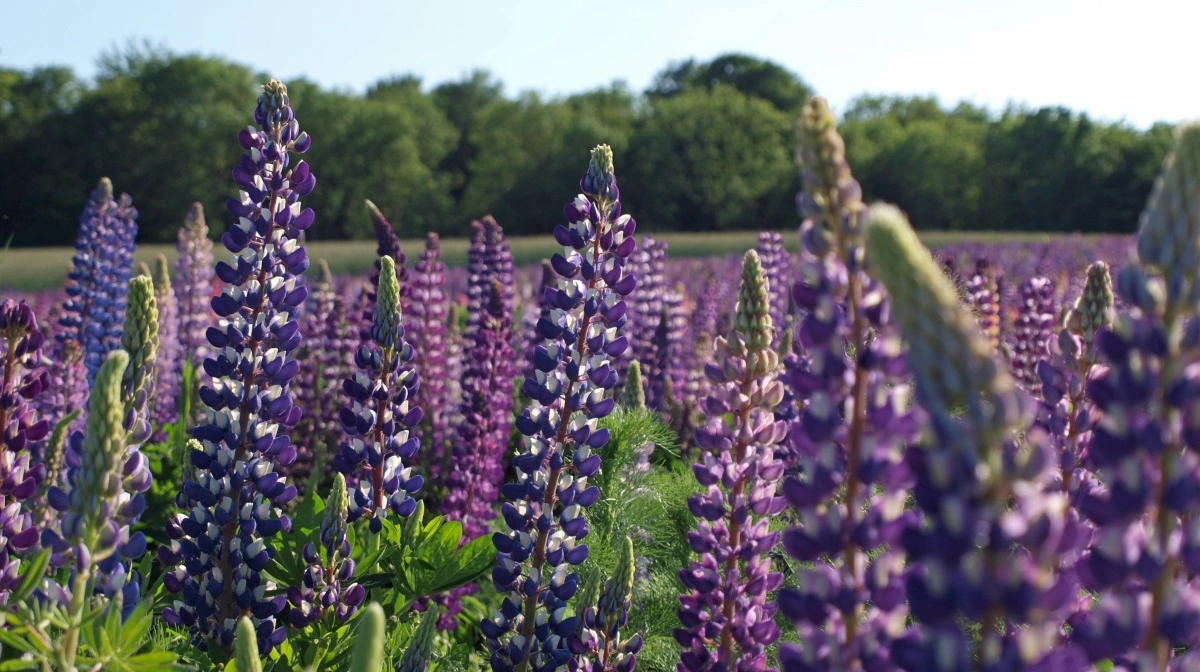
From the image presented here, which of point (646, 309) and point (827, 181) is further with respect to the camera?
point (646, 309)

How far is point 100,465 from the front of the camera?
1.54 m

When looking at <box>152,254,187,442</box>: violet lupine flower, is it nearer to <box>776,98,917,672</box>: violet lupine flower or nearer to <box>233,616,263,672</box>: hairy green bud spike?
<box>233,616,263,672</box>: hairy green bud spike

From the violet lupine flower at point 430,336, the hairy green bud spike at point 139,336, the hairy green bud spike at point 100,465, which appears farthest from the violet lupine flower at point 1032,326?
the hairy green bud spike at point 100,465

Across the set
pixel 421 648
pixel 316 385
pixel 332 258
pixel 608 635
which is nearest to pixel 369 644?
pixel 421 648

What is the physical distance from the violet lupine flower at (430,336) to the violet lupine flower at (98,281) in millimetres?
1604

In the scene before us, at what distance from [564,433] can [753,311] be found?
81 centimetres

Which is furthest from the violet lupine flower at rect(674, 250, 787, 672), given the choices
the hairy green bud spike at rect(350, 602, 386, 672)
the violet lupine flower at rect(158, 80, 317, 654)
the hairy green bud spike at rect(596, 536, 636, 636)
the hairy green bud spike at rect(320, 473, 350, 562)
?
the violet lupine flower at rect(158, 80, 317, 654)

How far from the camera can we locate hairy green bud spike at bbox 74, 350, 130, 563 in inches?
59.0

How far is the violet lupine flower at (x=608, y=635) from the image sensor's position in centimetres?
224

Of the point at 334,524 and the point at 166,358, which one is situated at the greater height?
the point at 334,524

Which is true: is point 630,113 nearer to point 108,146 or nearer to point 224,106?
point 224,106

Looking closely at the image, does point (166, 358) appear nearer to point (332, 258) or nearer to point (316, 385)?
point (316, 385)

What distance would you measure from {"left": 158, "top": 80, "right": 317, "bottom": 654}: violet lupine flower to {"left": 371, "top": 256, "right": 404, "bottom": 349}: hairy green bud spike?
22 cm

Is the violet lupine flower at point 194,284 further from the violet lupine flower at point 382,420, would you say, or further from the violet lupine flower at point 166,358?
the violet lupine flower at point 382,420
